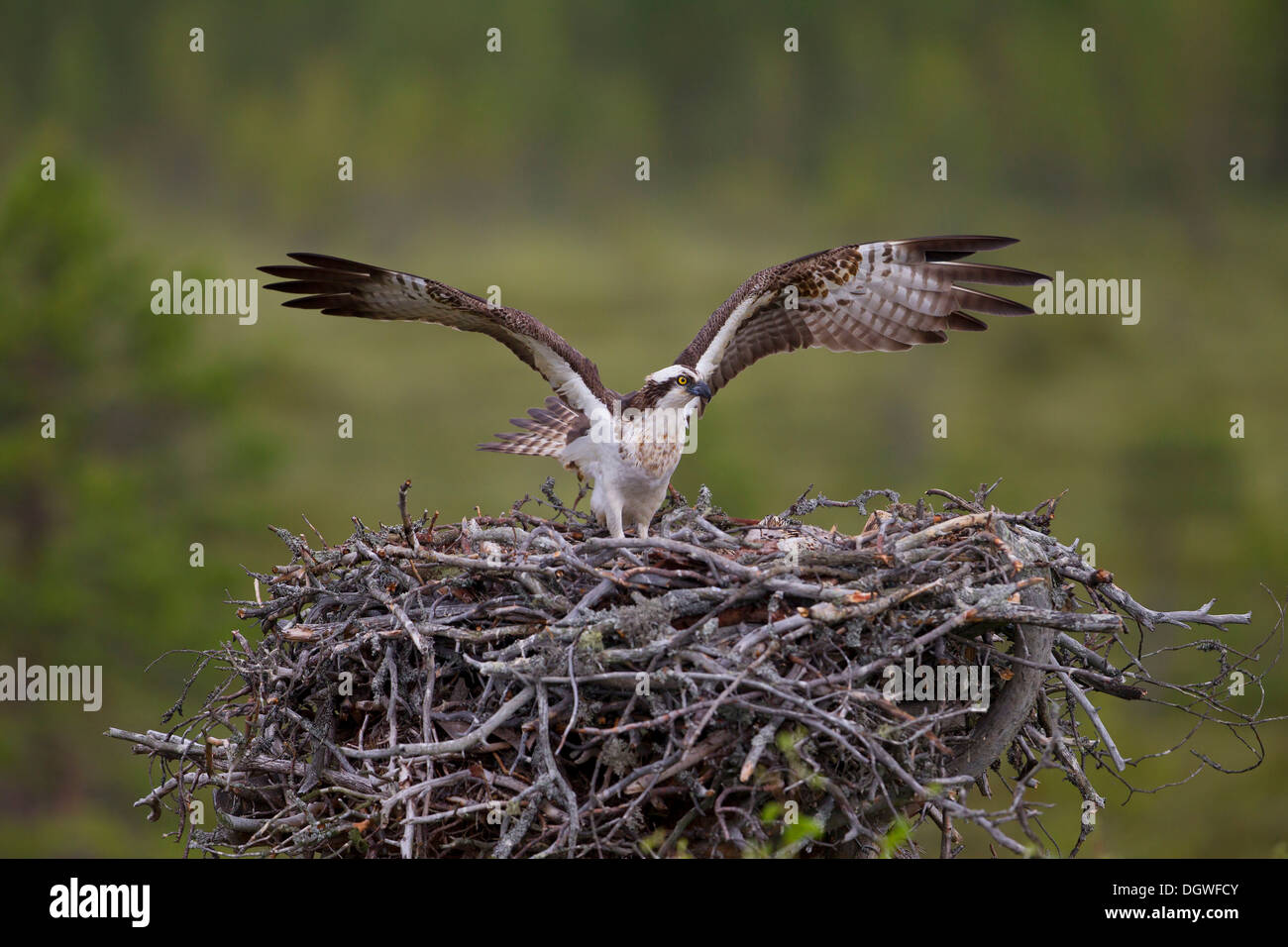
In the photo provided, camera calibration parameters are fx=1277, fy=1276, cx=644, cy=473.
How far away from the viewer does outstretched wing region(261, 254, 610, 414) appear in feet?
16.1

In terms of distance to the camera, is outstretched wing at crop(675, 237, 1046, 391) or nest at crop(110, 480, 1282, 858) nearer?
nest at crop(110, 480, 1282, 858)

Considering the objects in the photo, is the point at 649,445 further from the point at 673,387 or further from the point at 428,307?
the point at 428,307

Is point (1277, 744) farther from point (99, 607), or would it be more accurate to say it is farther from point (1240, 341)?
point (99, 607)

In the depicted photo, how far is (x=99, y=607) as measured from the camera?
17625 millimetres

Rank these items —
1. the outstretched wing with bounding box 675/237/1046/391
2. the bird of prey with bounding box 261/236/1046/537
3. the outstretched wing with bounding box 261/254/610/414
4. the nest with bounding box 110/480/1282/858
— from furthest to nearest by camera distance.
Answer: the outstretched wing with bounding box 675/237/1046/391 < the bird of prey with bounding box 261/236/1046/537 < the outstretched wing with bounding box 261/254/610/414 < the nest with bounding box 110/480/1282/858

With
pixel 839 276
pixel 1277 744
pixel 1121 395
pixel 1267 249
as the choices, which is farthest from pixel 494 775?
pixel 1267 249

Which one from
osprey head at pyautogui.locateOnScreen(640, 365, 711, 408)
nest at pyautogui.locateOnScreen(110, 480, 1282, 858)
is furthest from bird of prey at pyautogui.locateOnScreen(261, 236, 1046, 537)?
nest at pyautogui.locateOnScreen(110, 480, 1282, 858)

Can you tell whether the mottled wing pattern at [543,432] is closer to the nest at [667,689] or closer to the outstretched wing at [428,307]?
the outstretched wing at [428,307]

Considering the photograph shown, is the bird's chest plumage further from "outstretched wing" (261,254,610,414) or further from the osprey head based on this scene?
"outstretched wing" (261,254,610,414)

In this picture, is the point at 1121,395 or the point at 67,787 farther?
the point at 1121,395

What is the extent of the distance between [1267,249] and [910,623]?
38.4m

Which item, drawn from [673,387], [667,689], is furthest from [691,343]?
[667,689]

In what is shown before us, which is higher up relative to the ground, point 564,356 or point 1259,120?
point 1259,120
